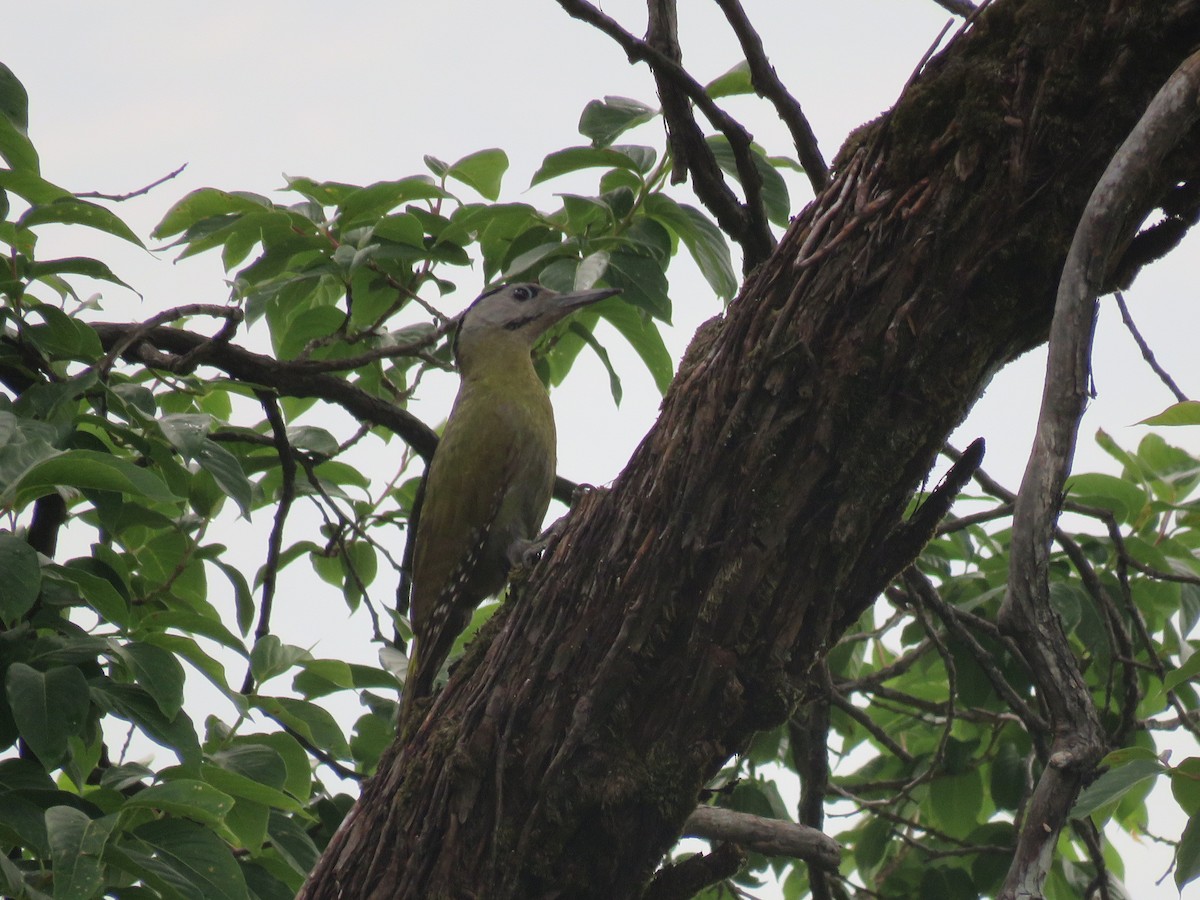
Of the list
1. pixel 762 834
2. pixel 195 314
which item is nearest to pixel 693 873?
pixel 762 834

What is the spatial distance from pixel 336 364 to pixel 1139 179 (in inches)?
105

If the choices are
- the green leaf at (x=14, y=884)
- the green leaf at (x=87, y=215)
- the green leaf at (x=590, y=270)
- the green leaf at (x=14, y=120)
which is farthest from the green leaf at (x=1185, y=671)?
the green leaf at (x=14, y=120)

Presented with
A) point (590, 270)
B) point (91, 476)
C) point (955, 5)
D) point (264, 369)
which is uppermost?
point (955, 5)

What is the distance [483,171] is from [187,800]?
209 centimetres

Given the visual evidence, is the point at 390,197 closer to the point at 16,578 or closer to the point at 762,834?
the point at 16,578

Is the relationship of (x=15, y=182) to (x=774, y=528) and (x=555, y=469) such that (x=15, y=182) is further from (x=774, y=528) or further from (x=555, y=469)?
(x=555, y=469)

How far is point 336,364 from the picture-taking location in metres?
4.13

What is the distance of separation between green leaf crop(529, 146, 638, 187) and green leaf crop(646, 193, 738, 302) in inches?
7.7

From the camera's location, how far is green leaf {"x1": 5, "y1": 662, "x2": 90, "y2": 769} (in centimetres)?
254

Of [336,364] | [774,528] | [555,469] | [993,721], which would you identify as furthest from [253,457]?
[993,721]

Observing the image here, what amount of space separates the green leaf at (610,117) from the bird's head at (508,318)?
184cm

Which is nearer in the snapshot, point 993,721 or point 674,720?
point 674,720

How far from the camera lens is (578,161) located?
3637 millimetres

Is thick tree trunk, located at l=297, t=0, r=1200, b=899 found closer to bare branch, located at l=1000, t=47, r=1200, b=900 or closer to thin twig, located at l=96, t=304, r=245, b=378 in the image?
bare branch, located at l=1000, t=47, r=1200, b=900
